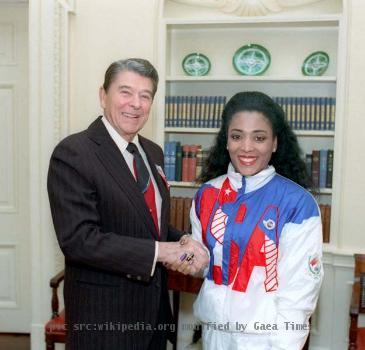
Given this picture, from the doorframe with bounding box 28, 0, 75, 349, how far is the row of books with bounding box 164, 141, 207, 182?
2.28 feet

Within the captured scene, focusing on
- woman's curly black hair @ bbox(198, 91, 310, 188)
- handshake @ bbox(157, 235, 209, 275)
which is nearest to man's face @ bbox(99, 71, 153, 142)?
woman's curly black hair @ bbox(198, 91, 310, 188)

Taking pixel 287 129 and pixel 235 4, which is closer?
pixel 287 129

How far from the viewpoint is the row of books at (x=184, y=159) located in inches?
124

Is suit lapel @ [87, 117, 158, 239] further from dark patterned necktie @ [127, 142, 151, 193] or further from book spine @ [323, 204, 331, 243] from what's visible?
book spine @ [323, 204, 331, 243]

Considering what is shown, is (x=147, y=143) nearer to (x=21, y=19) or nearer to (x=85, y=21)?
(x=85, y=21)

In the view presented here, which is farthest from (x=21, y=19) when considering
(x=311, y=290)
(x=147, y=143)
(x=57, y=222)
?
(x=311, y=290)

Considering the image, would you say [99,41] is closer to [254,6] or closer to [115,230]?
[254,6]

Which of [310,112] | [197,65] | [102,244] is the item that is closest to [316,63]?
[310,112]

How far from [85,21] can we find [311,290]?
93.2 inches

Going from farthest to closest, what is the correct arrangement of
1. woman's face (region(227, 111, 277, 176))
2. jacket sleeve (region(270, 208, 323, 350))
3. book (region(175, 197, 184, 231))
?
book (region(175, 197, 184, 231))
woman's face (region(227, 111, 277, 176))
jacket sleeve (region(270, 208, 323, 350))

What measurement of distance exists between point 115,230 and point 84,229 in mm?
122

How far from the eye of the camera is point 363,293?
275cm

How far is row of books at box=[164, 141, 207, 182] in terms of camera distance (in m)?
3.14

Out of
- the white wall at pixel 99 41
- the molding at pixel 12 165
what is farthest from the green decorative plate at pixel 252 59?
the molding at pixel 12 165
